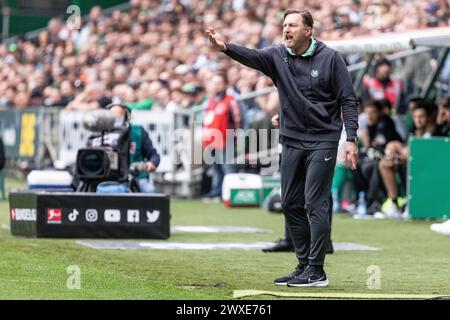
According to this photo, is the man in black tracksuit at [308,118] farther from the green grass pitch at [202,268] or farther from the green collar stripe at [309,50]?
the green grass pitch at [202,268]

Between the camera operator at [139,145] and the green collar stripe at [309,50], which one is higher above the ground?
the green collar stripe at [309,50]

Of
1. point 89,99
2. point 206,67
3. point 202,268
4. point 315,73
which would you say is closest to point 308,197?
point 315,73

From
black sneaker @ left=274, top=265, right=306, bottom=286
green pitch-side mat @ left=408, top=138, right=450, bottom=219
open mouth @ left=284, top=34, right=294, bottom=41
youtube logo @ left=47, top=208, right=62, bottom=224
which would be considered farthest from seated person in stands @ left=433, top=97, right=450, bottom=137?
open mouth @ left=284, top=34, right=294, bottom=41

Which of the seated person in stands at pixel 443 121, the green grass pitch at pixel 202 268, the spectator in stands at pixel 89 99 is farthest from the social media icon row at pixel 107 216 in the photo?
the spectator in stands at pixel 89 99

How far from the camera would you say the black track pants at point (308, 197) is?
10.0 m

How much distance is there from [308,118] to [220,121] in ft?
41.0

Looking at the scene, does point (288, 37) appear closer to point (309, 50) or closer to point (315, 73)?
point (309, 50)

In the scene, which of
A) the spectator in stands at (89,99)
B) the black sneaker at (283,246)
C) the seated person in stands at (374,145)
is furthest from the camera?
the spectator in stands at (89,99)

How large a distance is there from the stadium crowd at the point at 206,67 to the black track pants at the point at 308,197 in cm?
867

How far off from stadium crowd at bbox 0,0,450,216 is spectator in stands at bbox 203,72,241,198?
5cm

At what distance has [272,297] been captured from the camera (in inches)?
355

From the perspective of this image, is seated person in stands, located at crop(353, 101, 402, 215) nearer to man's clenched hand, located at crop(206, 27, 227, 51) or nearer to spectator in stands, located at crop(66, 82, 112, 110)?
spectator in stands, located at crop(66, 82, 112, 110)

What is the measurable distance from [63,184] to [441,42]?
538 cm

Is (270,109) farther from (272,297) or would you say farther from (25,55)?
(25,55)
